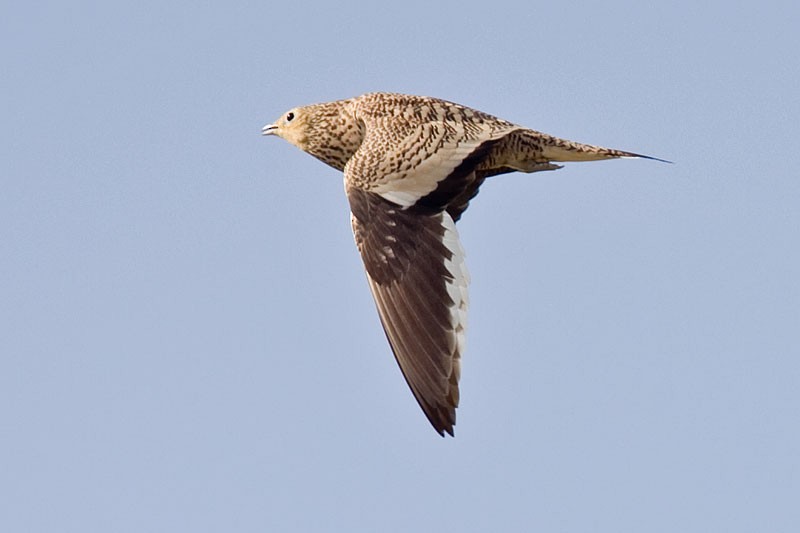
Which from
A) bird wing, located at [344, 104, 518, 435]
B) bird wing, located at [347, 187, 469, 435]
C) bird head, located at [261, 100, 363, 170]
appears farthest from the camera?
bird head, located at [261, 100, 363, 170]

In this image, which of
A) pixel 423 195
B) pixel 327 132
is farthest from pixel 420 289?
pixel 327 132

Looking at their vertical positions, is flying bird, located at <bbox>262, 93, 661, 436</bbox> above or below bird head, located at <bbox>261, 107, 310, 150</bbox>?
below

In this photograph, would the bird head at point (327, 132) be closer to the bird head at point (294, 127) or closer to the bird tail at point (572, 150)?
the bird head at point (294, 127)

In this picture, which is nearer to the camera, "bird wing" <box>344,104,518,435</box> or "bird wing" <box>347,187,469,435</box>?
"bird wing" <box>347,187,469,435</box>

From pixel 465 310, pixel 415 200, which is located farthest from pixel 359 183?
pixel 465 310

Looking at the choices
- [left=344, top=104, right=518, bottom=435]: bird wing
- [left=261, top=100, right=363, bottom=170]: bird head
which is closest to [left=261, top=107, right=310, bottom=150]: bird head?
[left=261, top=100, right=363, bottom=170]: bird head

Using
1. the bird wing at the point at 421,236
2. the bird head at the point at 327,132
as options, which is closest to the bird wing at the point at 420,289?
the bird wing at the point at 421,236

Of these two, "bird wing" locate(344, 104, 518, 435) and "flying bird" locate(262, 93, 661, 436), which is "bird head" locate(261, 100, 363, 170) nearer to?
"flying bird" locate(262, 93, 661, 436)

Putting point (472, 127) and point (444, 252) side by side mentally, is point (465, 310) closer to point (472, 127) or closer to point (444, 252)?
point (444, 252)
